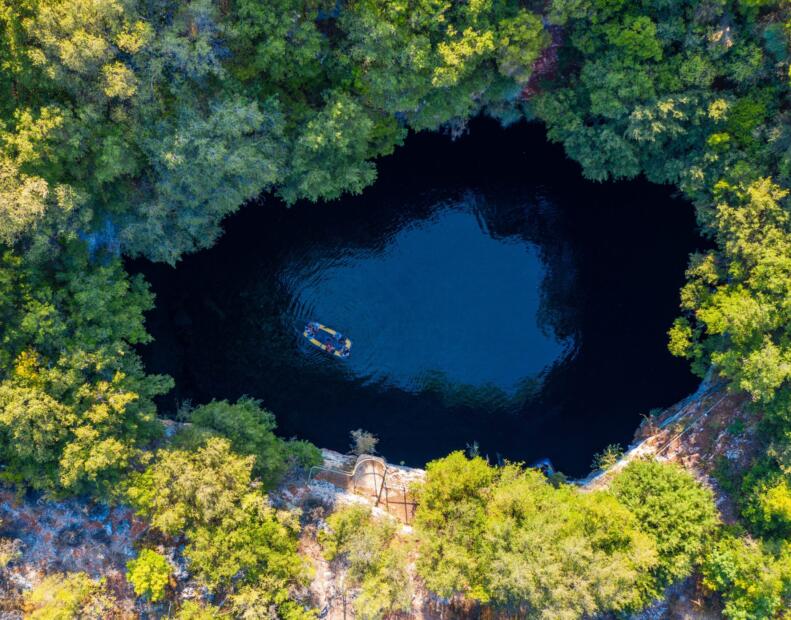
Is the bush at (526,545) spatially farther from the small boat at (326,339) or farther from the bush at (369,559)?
the small boat at (326,339)

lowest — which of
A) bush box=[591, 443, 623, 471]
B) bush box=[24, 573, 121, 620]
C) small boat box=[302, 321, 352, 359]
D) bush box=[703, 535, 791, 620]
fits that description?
bush box=[24, 573, 121, 620]

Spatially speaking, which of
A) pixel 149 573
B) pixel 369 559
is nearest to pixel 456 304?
pixel 369 559

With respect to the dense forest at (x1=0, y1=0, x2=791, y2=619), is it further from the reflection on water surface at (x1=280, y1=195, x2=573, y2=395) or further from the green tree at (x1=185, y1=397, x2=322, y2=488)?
the reflection on water surface at (x1=280, y1=195, x2=573, y2=395)

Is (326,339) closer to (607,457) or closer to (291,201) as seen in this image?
(291,201)

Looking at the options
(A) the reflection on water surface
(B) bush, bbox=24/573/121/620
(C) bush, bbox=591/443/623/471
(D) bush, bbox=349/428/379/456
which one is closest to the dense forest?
(B) bush, bbox=24/573/121/620

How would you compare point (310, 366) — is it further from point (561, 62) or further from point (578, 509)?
point (561, 62)

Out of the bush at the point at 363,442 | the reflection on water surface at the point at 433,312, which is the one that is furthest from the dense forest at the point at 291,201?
the reflection on water surface at the point at 433,312

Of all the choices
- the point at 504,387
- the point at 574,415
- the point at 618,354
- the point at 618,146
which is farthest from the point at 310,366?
the point at 618,146
